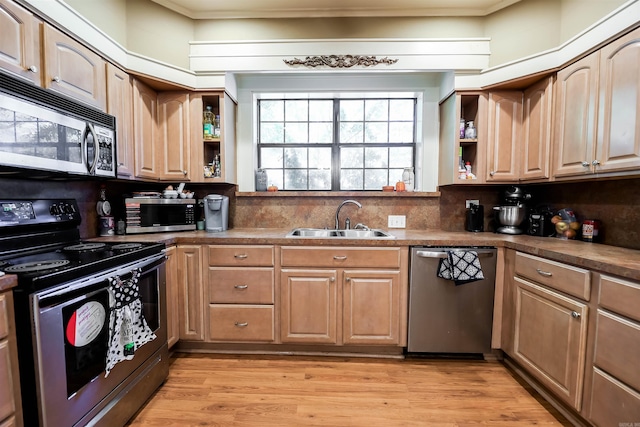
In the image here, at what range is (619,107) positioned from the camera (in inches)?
60.4

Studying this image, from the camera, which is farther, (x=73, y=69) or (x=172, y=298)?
(x=172, y=298)

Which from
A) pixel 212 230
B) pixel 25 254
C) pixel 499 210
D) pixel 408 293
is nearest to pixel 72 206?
pixel 25 254

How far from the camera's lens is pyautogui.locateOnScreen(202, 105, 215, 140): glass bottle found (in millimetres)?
2367

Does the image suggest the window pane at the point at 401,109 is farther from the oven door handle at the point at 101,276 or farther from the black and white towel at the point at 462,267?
the oven door handle at the point at 101,276

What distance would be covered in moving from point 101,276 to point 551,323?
2.37m

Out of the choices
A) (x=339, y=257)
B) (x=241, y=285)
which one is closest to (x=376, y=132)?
(x=339, y=257)

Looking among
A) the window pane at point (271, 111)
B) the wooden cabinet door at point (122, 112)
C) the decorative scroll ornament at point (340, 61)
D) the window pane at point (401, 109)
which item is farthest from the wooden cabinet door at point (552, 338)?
the wooden cabinet door at point (122, 112)

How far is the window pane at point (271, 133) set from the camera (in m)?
2.86

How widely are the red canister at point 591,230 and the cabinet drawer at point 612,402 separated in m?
1.00

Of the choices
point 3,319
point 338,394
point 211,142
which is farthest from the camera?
point 211,142

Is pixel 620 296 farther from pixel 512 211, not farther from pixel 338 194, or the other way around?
pixel 338 194

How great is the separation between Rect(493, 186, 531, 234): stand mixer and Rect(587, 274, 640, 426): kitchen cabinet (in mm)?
998

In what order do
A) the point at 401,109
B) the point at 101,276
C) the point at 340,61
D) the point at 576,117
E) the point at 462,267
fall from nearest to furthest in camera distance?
the point at 101,276
the point at 576,117
the point at 462,267
the point at 340,61
the point at 401,109

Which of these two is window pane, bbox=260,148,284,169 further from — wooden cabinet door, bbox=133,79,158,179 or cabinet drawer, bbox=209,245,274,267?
cabinet drawer, bbox=209,245,274,267
